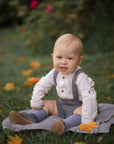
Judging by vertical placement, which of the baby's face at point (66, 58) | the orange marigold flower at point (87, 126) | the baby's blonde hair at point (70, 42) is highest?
the baby's blonde hair at point (70, 42)

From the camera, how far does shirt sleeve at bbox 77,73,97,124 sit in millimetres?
2049

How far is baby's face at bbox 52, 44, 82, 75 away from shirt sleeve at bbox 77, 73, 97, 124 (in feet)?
0.44

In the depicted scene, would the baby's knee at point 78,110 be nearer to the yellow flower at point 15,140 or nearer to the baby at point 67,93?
the baby at point 67,93

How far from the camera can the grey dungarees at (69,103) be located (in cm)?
217

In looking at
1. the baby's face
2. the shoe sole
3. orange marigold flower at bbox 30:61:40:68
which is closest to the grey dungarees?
the baby's face

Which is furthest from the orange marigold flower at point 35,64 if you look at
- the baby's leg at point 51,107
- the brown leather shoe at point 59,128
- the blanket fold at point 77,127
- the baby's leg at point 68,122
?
the brown leather shoe at point 59,128

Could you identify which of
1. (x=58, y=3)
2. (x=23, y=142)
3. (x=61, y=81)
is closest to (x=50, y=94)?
(x=61, y=81)

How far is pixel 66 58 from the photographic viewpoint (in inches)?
82.2

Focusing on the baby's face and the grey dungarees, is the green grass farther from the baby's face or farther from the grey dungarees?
the baby's face

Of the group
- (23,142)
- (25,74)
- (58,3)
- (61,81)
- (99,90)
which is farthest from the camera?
(58,3)

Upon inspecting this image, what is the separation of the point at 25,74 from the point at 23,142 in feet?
7.43

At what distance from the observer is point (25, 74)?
408cm

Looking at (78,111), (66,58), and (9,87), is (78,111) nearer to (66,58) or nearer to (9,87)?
(66,58)

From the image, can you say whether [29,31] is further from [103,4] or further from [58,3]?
[103,4]
